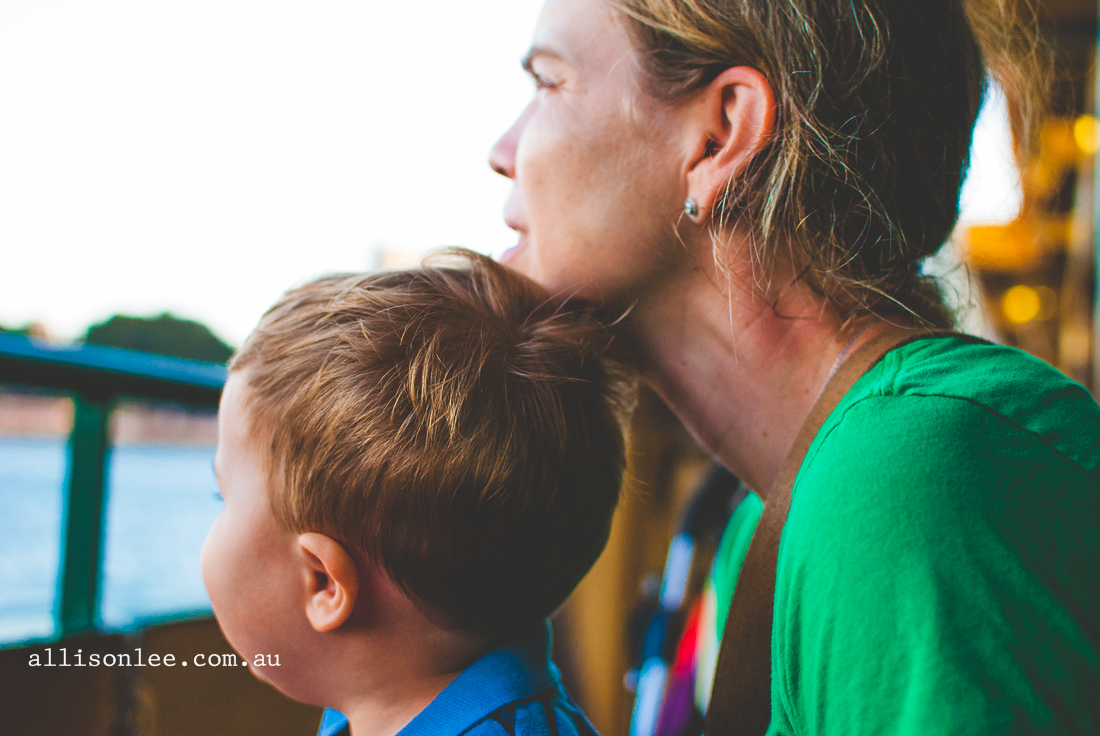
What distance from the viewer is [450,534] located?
796 millimetres

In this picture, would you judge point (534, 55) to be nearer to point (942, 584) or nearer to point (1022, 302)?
point (942, 584)

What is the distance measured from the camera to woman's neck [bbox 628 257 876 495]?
2.89 ft

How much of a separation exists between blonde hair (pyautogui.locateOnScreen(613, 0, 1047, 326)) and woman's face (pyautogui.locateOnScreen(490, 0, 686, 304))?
4 cm

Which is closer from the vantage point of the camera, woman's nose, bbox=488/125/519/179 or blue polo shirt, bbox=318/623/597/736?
blue polo shirt, bbox=318/623/597/736

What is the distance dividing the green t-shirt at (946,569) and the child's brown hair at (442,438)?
319mm

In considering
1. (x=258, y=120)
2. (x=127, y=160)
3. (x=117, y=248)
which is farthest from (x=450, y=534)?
(x=127, y=160)

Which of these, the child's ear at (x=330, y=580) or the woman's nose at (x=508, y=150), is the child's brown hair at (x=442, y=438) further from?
the woman's nose at (x=508, y=150)

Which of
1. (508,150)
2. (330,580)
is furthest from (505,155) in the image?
Answer: (330,580)

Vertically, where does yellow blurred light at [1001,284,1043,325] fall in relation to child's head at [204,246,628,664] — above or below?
below

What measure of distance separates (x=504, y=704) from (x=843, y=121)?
762 millimetres

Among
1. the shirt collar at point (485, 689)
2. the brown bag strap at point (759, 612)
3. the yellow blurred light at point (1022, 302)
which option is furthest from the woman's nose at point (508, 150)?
the yellow blurred light at point (1022, 302)

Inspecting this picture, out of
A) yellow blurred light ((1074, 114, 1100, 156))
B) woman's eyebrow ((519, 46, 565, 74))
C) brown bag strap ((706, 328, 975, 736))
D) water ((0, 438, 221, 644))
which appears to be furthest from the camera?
yellow blurred light ((1074, 114, 1100, 156))

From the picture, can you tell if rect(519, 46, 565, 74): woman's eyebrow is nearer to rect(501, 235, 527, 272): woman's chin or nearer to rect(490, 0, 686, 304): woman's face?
rect(490, 0, 686, 304): woman's face

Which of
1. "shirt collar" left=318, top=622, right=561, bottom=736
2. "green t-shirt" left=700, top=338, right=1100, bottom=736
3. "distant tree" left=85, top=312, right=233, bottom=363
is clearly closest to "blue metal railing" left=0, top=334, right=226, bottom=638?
"distant tree" left=85, top=312, right=233, bottom=363
